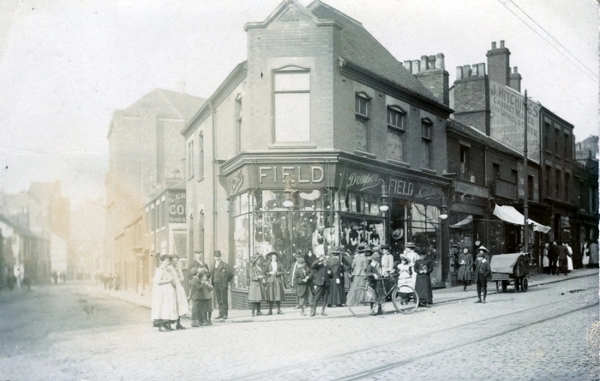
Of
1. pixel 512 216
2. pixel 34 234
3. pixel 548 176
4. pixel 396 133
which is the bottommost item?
pixel 34 234

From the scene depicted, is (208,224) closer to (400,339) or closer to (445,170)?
(400,339)

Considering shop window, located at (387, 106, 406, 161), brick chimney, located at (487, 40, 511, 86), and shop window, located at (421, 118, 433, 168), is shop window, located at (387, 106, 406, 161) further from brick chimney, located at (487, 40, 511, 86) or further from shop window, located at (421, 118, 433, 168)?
brick chimney, located at (487, 40, 511, 86)

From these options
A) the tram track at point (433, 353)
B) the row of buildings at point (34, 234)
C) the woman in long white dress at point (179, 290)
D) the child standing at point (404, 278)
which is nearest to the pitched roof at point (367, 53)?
the child standing at point (404, 278)

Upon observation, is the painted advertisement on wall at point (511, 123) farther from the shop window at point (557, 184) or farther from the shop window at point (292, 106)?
the shop window at point (292, 106)

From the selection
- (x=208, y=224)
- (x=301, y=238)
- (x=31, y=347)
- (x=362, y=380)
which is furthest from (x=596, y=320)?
(x=31, y=347)

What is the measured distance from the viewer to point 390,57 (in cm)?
1040

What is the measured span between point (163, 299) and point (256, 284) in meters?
A: 2.27

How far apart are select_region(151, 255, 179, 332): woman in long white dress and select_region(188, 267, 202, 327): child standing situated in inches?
22.9

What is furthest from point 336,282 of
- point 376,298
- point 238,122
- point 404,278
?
point 238,122

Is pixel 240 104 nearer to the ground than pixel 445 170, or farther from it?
farther from it

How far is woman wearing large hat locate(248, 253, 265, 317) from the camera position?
1075cm

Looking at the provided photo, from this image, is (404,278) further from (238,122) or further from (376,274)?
(238,122)

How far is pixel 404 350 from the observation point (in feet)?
26.7

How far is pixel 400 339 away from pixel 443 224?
14.5 ft
